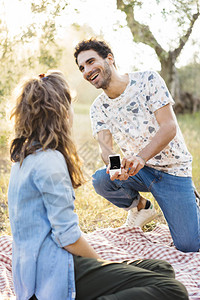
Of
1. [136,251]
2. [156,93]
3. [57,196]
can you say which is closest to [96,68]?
[156,93]

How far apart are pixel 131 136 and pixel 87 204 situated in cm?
125

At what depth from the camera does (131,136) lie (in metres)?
3.24

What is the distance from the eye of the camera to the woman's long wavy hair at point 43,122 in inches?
69.7

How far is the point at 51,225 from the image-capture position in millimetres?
1699

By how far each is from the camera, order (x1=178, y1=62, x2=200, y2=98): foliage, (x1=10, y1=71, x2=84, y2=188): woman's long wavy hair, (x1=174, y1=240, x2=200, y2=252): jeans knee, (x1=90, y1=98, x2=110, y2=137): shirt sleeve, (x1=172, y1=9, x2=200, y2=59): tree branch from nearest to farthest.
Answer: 1. (x1=10, y1=71, x2=84, y2=188): woman's long wavy hair
2. (x1=174, y1=240, x2=200, y2=252): jeans knee
3. (x1=90, y1=98, x2=110, y2=137): shirt sleeve
4. (x1=172, y1=9, x2=200, y2=59): tree branch
5. (x1=178, y1=62, x2=200, y2=98): foliage

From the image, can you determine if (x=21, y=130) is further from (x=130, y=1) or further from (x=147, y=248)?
(x=130, y=1)

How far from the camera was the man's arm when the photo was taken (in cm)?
276

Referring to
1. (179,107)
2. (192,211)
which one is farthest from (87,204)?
(179,107)

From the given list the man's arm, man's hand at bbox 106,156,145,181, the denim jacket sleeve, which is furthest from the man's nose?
the denim jacket sleeve

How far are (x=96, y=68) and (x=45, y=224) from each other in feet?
5.94

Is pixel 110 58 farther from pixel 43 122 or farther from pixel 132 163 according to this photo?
pixel 43 122

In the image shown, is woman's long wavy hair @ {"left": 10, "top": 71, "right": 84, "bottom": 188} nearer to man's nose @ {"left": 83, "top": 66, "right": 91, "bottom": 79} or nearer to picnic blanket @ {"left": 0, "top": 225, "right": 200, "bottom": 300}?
picnic blanket @ {"left": 0, "top": 225, "right": 200, "bottom": 300}

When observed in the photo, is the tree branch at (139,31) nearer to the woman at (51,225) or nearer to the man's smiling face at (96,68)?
the man's smiling face at (96,68)

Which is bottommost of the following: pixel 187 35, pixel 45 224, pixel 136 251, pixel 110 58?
pixel 136 251
